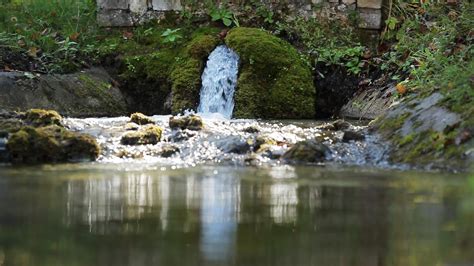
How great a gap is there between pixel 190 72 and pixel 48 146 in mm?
Answer: 5313

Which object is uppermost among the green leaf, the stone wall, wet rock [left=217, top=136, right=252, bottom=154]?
the stone wall

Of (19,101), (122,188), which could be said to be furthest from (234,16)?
(122,188)

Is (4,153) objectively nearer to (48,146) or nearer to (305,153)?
(48,146)

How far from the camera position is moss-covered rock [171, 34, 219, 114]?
12.6 meters

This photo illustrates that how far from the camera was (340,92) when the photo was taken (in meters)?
12.9

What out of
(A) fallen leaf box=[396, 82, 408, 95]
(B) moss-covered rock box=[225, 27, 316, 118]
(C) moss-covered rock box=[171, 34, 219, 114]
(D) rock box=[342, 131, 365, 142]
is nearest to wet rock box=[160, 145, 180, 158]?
(D) rock box=[342, 131, 365, 142]

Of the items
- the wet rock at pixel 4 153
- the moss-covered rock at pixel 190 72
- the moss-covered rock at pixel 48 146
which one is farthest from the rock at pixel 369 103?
the wet rock at pixel 4 153

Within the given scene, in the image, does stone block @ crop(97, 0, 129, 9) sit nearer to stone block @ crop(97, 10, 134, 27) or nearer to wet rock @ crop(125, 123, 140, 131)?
stone block @ crop(97, 10, 134, 27)

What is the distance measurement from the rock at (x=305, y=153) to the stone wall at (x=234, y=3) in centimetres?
639

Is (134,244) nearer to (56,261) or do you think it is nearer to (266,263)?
(56,261)

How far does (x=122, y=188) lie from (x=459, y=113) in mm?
3200

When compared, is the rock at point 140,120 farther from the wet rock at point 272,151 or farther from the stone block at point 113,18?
the stone block at point 113,18

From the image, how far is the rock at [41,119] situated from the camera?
344 inches

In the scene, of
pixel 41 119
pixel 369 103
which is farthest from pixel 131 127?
pixel 369 103
